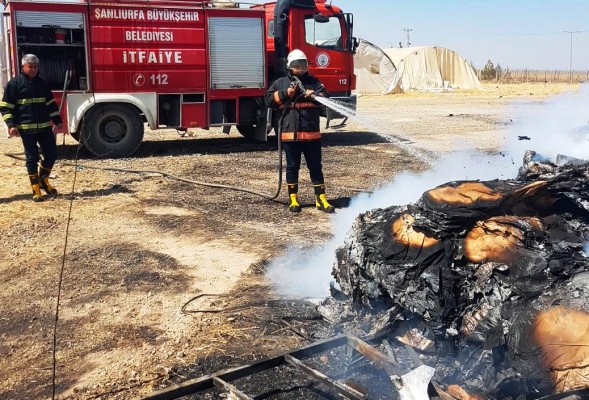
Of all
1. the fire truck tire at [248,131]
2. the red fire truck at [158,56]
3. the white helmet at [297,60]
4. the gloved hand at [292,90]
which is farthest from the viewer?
the fire truck tire at [248,131]

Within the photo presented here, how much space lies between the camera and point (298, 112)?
7.19 metres

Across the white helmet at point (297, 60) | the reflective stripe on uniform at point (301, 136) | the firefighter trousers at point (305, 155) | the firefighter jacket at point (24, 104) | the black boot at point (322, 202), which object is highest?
the white helmet at point (297, 60)

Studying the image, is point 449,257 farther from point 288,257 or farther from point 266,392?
point 288,257

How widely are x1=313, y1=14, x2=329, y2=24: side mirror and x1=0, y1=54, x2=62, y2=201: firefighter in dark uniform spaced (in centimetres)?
631

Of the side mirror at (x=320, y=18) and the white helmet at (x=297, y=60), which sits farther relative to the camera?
the side mirror at (x=320, y=18)

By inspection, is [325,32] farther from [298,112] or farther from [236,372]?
[236,372]

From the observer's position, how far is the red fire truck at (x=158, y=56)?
10633 millimetres

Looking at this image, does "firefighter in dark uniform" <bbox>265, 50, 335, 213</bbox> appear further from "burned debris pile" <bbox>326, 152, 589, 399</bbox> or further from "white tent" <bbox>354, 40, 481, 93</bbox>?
"white tent" <bbox>354, 40, 481, 93</bbox>

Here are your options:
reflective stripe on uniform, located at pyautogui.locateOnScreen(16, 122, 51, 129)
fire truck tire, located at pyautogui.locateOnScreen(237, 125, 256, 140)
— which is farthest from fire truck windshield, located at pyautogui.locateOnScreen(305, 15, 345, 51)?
reflective stripe on uniform, located at pyautogui.locateOnScreen(16, 122, 51, 129)

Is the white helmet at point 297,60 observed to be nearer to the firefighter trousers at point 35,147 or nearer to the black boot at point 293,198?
the black boot at point 293,198

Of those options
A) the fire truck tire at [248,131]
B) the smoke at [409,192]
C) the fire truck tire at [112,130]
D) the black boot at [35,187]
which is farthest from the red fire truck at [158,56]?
the smoke at [409,192]

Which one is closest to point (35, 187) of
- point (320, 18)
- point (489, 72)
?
point (320, 18)

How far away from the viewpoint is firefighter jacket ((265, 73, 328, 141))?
7.15 m

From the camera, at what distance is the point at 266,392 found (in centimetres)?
341
